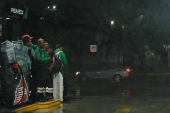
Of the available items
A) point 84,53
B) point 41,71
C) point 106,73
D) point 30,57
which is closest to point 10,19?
point 30,57

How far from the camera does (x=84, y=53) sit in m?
36.1

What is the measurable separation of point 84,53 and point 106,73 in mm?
16949

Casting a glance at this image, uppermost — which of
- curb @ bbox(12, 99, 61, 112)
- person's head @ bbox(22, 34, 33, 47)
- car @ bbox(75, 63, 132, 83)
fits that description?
person's head @ bbox(22, 34, 33, 47)

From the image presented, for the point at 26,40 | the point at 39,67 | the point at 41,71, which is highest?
the point at 26,40

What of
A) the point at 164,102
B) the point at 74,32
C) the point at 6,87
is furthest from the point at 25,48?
the point at 74,32

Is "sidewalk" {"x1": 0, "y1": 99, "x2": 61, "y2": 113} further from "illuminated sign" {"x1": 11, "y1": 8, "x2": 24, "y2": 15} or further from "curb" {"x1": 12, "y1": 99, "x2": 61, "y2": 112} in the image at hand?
"illuminated sign" {"x1": 11, "y1": 8, "x2": 24, "y2": 15}

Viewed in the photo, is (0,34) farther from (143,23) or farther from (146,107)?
(143,23)

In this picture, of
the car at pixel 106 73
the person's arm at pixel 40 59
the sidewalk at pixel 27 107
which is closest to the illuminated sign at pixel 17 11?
the person's arm at pixel 40 59

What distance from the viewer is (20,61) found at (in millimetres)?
7117

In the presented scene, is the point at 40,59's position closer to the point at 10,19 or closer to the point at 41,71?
the point at 41,71

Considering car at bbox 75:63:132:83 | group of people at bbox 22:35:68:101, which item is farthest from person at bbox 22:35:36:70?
car at bbox 75:63:132:83

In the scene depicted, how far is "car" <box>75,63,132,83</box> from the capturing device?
1900 cm

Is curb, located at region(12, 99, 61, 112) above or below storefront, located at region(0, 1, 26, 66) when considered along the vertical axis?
below

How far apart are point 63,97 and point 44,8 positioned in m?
14.3
